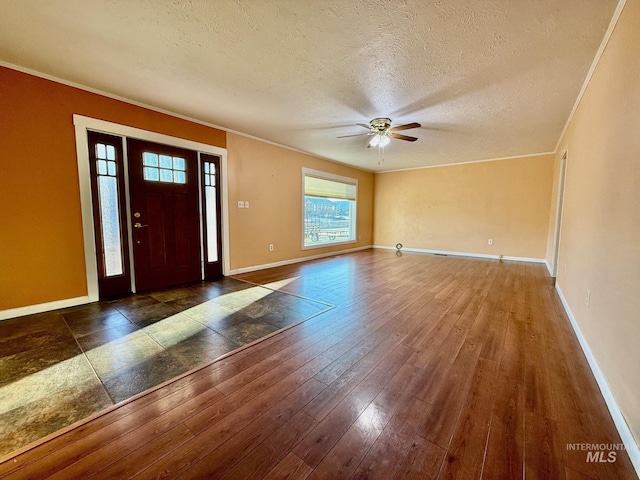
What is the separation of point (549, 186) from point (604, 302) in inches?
201

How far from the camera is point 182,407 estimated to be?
4.88ft

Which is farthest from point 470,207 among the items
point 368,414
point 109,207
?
point 109,207

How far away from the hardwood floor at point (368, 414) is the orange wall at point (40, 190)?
236 centimetres

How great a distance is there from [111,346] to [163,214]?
209 centimetres

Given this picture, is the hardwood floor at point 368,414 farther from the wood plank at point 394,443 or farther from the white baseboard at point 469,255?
the white baseboard at point 469,255

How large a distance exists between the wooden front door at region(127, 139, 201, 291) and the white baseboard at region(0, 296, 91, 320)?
1.99ft

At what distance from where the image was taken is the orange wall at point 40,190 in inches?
101

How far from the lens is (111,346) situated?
2.16 metres

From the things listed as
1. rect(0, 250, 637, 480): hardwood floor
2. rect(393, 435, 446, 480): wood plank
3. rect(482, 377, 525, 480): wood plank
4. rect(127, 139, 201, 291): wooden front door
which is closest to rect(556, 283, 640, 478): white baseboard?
rect(0, 250, 637, 480): hardwood floor

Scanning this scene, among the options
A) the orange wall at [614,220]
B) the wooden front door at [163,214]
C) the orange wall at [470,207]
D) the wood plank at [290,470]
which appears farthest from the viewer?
the orange wall at [470,207]

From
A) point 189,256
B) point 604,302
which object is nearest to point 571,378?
point 604,302

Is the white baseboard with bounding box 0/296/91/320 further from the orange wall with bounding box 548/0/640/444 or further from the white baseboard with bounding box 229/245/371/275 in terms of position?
the orange wall with bounding box 548/0/640/444

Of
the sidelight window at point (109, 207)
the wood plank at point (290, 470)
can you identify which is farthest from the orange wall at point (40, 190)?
the wood plank at point (290, 470)

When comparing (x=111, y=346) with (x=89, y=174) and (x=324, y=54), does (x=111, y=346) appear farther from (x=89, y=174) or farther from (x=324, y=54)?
(x=324, y=54)
